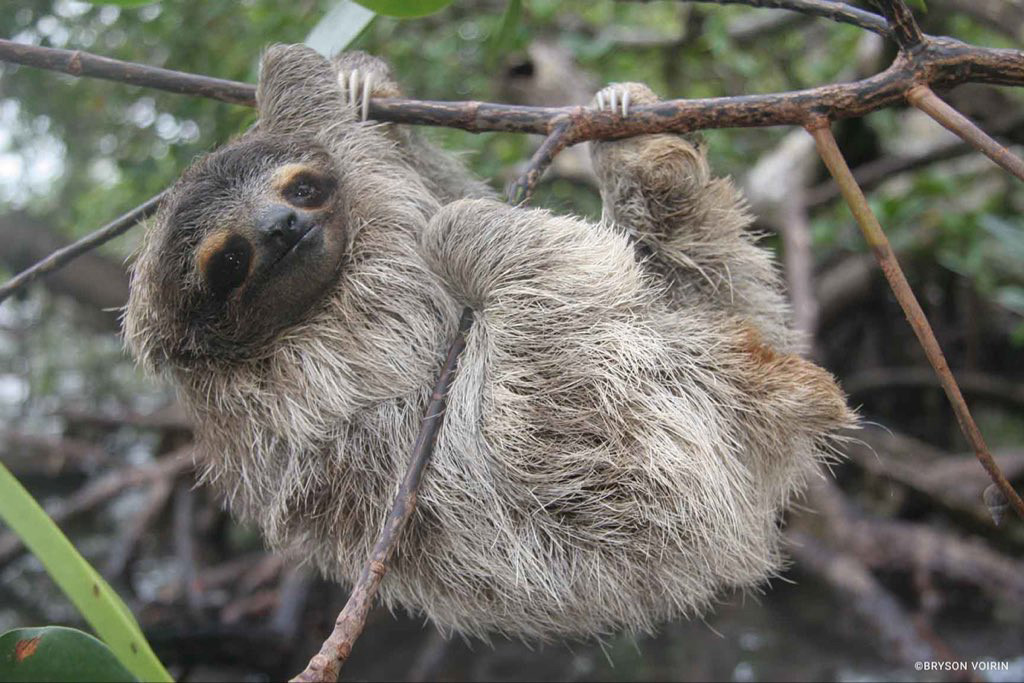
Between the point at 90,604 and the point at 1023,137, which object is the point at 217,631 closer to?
the point at 90,604

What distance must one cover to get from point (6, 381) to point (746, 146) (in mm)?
9121

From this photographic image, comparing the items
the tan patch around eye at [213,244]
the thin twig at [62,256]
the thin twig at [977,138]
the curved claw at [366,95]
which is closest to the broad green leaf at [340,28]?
the curved claw at [366,95]

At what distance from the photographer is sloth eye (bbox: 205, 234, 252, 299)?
122 inches

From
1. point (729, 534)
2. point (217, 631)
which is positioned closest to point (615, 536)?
point (729, 534)

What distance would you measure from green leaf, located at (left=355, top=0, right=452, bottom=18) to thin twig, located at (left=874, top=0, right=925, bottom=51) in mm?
1276

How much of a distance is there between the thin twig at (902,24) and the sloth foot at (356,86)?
86.0 inches

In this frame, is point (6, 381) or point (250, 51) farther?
point (6, 381)

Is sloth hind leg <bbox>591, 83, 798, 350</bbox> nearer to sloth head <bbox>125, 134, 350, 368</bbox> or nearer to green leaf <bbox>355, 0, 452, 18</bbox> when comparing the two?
green leaf <bbox>355, 0, 452, 18</bbox>

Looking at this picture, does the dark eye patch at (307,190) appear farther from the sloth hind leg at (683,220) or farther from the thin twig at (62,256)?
the sloth hind leg at (683,220)

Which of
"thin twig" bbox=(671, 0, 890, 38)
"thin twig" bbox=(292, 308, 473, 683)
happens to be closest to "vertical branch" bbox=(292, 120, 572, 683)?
"thin twig" bbox=(292, 308, 473, 683)

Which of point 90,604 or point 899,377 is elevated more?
point 90,604

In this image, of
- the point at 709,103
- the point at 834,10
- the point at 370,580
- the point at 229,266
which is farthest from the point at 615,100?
the point at 370,580

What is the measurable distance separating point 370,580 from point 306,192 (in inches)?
73.0

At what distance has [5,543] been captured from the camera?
695 cm
